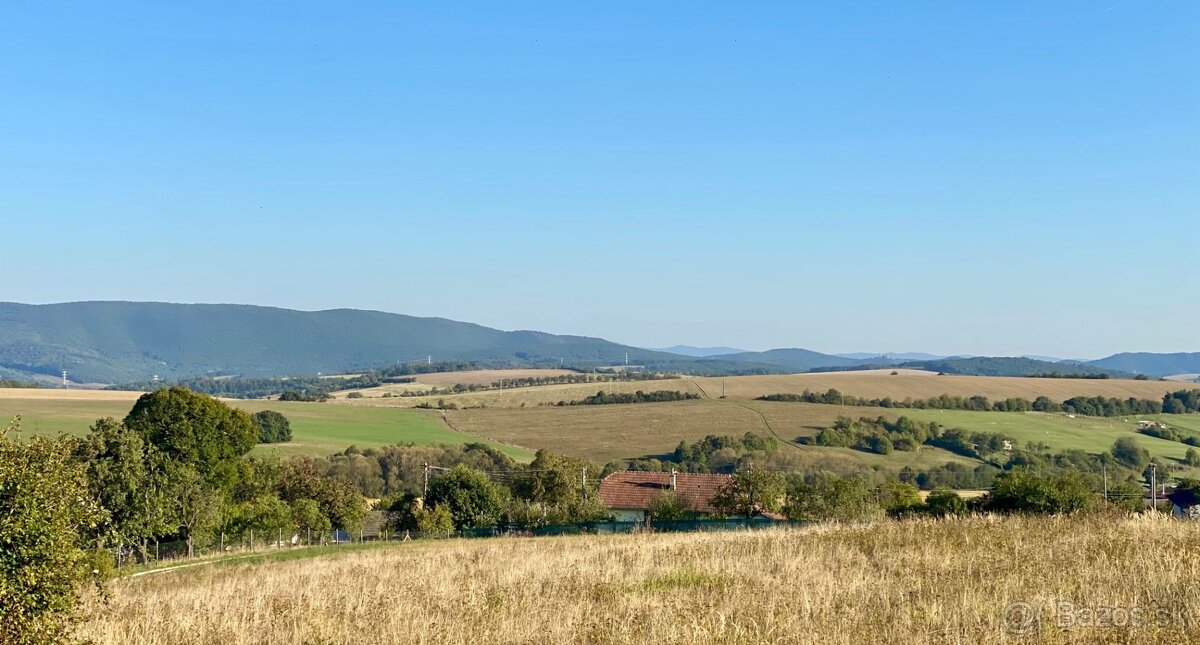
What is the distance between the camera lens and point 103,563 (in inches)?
461

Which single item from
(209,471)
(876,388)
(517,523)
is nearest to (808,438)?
(876,388)

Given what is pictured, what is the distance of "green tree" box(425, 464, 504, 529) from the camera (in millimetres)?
61438

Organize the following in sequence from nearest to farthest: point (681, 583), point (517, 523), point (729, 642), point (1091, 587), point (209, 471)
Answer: point (729, 642)
point (1091, 587)
point (681, 583)
point (209, 471)
point (517, 523)

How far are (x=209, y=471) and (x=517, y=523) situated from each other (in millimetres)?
18485

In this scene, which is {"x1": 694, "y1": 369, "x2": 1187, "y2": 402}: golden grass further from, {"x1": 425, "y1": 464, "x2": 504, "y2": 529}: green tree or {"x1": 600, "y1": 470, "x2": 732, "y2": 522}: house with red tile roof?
{"x1": 425, "y1": 464, "x2": 504, "y2": 529}: green tree

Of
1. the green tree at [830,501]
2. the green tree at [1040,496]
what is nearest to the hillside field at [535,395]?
the green tree at [830,501]

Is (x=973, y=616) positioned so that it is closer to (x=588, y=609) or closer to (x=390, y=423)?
(x=588, y=609)

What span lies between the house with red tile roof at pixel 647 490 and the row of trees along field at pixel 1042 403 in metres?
53.9

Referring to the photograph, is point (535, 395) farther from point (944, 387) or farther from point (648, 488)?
point (648, 488)

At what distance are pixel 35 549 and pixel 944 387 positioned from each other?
13964cm

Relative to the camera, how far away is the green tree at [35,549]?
9.08 meters

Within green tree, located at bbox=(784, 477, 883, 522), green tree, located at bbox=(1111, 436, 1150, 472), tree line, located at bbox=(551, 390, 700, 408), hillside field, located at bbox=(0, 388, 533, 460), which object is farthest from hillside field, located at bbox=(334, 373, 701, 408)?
green tree, located at bbox=(784, 477, 883, 522)

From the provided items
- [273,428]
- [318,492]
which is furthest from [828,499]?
[273,428]

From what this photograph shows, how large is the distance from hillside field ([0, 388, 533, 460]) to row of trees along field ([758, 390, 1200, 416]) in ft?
155
